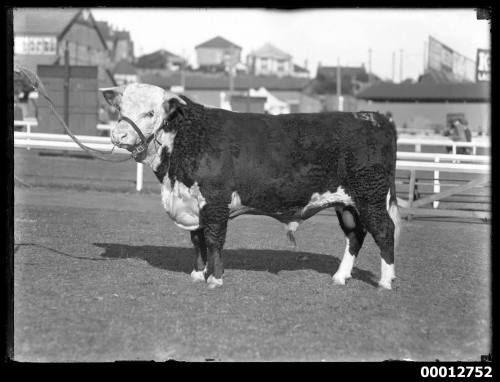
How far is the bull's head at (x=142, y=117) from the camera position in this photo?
28.6 feet

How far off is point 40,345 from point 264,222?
9.31 meters

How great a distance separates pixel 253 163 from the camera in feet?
29.5

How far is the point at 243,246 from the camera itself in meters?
12.3

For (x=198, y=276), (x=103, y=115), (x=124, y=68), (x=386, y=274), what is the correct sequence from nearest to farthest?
(x=386, y=274), (x=198, y=276), (x=103, y=115), (x=124, y=68)

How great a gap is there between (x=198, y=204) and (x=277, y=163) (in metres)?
0.99

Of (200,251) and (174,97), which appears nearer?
(174,97)

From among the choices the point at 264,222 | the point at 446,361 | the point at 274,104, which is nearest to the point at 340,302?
the point at 446,361

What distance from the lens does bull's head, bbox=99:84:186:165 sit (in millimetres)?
8727

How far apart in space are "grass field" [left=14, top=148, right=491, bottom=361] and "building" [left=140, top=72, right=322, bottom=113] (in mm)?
37987

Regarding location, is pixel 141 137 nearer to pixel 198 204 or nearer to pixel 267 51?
pixel 198 204

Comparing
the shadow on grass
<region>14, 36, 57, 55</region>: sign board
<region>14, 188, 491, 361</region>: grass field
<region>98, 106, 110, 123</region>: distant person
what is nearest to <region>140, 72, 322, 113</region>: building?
<region>98, 106, 110, 123</region>: distant person

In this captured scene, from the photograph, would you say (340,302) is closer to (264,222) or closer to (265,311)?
(265,311)

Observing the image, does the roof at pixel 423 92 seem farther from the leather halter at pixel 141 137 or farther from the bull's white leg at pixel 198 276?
the leather halter at pixel 141 137

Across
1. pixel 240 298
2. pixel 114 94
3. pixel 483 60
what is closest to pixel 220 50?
pixel 483 60
